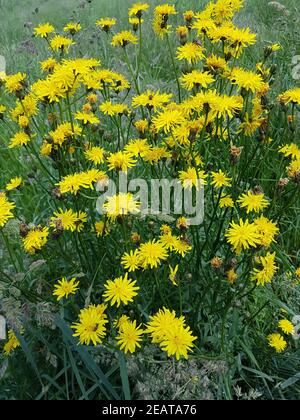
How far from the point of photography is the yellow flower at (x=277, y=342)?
189cm

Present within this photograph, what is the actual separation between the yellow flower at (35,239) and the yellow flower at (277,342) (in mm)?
948

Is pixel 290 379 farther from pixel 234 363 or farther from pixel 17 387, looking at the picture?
pixel 17 387

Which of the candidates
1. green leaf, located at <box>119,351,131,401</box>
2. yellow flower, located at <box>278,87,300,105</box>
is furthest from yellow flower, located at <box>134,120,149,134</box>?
green leaf, located at <box>119,351,131,401</box>

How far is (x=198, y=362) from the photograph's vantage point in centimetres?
182

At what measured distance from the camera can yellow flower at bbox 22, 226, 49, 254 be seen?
1.75 metres

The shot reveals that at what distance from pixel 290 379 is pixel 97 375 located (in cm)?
71

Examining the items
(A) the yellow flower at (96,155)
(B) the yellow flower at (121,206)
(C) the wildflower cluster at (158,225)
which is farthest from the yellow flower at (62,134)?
(B) the yellow flower at (121,206)

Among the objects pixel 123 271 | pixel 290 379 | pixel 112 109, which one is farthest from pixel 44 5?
pixel 290 379

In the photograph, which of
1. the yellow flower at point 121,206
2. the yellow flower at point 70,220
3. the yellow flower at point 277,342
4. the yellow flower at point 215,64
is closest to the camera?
the yellow flower at point 121,206

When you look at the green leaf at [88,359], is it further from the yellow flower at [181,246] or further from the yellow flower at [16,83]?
the yellow flower at [16,83]

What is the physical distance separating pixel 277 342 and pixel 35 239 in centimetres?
99

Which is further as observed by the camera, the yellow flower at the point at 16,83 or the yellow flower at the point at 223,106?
the yellow flower at the point at 16,83

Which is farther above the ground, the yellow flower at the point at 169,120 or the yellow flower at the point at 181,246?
the yellow flower at the point at 169,120

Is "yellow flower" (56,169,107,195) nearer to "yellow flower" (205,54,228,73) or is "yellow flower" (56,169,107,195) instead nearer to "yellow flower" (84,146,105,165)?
"yellow flower" (84,146,105,165)
